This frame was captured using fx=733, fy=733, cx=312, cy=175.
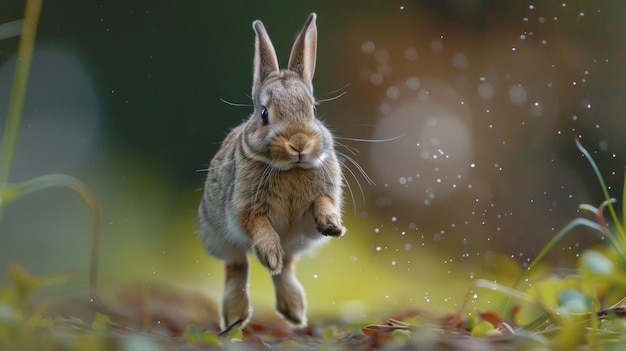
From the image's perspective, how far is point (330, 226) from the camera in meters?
1.31

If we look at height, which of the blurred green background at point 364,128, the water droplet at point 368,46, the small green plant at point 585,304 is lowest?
the small green plant at point 585,304

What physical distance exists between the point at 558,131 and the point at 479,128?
367 mm

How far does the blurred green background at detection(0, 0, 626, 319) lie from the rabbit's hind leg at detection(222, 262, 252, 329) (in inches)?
13.2

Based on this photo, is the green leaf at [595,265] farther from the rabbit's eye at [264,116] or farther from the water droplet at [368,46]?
the water droplet at [368,46]

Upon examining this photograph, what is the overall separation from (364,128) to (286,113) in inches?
60.8

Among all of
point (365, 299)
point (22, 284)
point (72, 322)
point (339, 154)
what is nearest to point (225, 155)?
point (339, 154)

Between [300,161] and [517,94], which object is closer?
[300,161]

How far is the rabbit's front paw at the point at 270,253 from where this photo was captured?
133 centimetres

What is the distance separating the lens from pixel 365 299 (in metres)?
2.75

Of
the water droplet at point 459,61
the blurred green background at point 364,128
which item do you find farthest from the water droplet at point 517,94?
the water droplet at point 459,61

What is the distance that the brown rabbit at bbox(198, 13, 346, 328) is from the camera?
135 centimetres

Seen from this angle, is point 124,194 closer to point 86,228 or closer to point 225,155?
point 86,228

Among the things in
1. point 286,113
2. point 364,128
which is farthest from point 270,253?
point 364,128

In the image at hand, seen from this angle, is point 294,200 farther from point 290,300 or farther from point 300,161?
point 290,300
